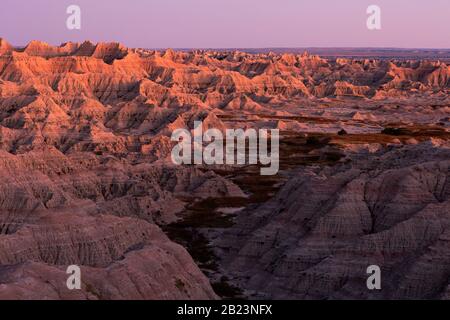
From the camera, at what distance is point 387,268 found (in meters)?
33.4

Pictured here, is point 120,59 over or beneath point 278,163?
over

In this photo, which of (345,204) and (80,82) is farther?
(80,82)

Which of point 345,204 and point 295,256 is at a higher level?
point 345,204

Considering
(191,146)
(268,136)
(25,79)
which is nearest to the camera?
(191,146)

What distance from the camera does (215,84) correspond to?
170125 millimetres

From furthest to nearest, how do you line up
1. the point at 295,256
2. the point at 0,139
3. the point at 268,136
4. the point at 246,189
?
the point at 268,136, the point at 0,139, the point at 246,189, the point at 295,256

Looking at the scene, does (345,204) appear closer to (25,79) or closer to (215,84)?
(25,79)

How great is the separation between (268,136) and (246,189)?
1680 inches
